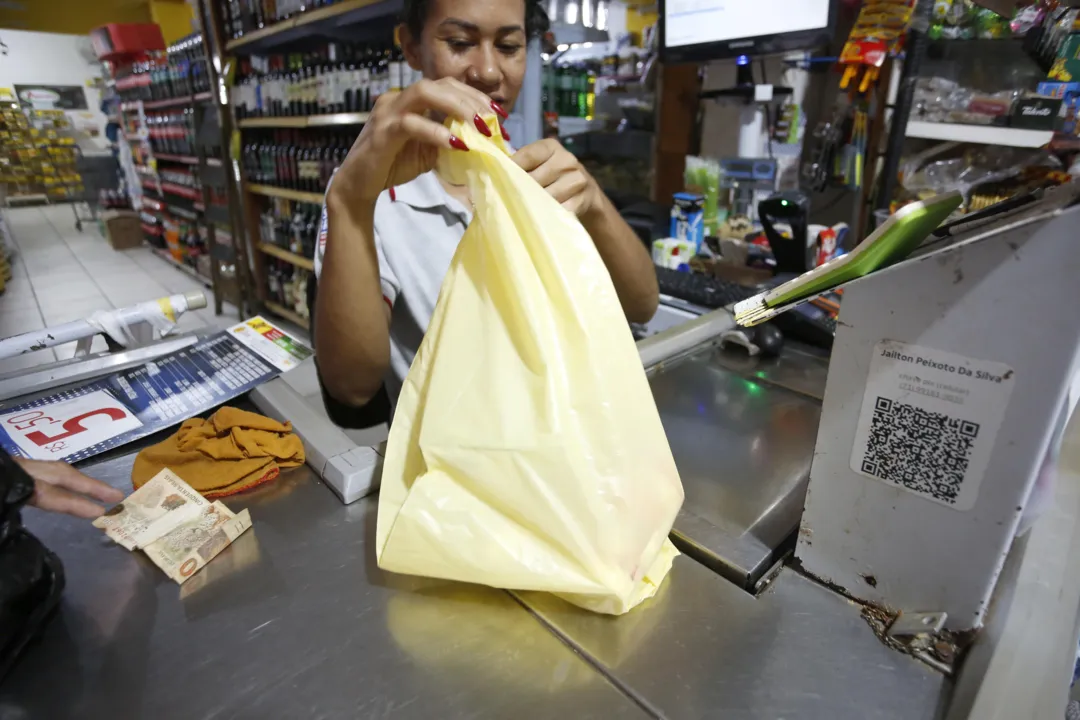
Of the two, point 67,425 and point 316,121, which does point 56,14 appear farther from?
point 316,121

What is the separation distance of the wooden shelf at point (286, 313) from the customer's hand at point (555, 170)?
311cm

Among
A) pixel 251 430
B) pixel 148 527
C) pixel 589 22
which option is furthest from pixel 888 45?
pixel 148 527

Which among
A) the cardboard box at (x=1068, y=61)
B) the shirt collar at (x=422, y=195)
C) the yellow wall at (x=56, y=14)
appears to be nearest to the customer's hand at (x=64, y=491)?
the shirt collar at (x=422, y=195)

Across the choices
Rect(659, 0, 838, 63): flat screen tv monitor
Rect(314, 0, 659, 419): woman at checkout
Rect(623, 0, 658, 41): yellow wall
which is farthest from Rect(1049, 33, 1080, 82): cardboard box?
Rect(623, 0, 658, 41): yellow wall

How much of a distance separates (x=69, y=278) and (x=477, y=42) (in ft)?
14.9

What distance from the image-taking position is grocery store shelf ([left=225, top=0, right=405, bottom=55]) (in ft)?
7.45

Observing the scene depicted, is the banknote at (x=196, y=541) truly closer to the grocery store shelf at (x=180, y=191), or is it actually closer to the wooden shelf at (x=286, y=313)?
the wooden shelf at (x=286, y=313)

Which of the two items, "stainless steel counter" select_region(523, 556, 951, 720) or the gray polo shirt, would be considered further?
the gray polo shirt

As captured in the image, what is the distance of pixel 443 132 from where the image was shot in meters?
0.57

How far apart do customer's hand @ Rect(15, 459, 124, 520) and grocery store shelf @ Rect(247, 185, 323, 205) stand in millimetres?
2578

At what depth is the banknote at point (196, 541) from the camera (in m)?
0.54

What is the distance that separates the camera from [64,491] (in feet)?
1.67

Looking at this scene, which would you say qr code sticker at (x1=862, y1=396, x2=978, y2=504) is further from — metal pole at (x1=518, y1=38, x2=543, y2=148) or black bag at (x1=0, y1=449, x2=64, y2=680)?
metal pole at (x1=518, y1=38, x2=543, y2=148)

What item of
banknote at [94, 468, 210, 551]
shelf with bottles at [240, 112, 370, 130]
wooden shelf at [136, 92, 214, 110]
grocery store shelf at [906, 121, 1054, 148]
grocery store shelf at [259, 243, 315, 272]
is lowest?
grocery store shelf at [259, 243, 315, 272]
